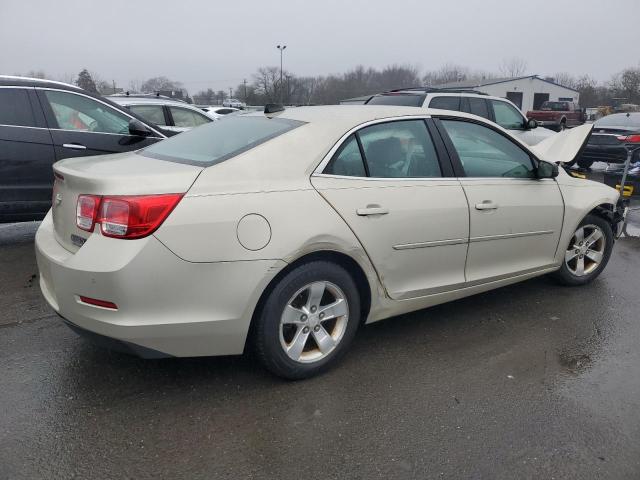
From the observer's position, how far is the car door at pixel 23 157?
498 centimetres

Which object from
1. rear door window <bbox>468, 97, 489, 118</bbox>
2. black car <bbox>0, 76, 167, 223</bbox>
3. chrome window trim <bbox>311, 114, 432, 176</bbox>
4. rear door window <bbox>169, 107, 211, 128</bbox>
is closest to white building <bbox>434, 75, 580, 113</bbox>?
rear door window <bbox>468, 97, 489, 118</bbox>

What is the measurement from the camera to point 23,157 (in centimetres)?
504

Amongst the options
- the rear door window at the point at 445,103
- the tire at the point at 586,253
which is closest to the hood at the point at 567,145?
the tire at the point at 586,253

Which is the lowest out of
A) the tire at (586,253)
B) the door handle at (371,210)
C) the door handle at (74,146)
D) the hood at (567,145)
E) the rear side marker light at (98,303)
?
the tire at (586,253)

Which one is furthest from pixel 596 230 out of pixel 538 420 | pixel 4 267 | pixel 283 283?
pixel 4 267

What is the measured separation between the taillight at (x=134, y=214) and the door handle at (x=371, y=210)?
3.45ft

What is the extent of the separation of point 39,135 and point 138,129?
935 millimetres

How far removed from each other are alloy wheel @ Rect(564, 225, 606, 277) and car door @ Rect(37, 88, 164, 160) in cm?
432

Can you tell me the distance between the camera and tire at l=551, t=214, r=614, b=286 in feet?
14.8

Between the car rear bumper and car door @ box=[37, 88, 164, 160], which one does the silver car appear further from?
the car rear bumper

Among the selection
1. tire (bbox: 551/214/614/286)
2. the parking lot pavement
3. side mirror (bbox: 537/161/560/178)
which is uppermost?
side mirror (bbox: 537/161/560/178)

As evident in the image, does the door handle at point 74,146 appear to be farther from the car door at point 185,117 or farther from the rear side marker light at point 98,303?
the car door at point 185,117

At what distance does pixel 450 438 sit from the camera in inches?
100.0

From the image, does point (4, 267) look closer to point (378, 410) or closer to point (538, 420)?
point (378, 410)
